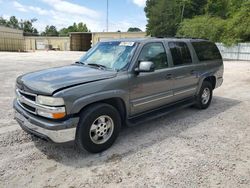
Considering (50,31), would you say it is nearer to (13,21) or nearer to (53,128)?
(13,21)

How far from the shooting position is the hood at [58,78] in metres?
3.38

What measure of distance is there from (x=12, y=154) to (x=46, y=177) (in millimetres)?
929

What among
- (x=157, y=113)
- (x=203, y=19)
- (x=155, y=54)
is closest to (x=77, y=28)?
(x=203, y=19)

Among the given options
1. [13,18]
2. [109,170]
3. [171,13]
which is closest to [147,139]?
[109,170]

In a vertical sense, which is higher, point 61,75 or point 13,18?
point 13,18

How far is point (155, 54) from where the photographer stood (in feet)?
15.4

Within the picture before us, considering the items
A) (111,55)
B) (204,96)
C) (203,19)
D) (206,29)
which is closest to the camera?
(111,55)

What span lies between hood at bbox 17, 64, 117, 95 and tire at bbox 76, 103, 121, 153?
1.45 ft

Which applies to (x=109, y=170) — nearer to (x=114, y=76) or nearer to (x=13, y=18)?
(x=114, y=76)

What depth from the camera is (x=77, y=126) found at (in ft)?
11.3

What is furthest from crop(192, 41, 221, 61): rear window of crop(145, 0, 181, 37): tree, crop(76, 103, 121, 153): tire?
crop(145, 0, 181, 37): tree

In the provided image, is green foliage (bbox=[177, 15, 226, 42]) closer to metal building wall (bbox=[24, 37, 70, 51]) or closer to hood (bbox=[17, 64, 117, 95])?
hood (bbox=[17, 64, 117, 95])

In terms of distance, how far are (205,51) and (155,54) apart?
2223mm

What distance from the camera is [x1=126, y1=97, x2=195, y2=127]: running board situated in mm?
4254
